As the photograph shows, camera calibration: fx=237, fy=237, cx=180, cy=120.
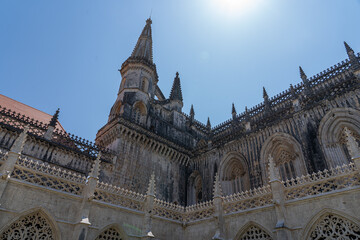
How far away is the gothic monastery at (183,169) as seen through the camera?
31.7 feet

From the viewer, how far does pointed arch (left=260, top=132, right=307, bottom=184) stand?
17266 mm

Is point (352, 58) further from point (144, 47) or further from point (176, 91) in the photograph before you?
point (144, 47)

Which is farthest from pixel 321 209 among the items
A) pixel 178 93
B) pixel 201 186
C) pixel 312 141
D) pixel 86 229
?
pixel 178 93

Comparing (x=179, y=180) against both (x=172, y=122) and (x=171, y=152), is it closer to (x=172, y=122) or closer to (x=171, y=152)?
(x=171, y=152)

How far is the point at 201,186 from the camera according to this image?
24266 millimetres

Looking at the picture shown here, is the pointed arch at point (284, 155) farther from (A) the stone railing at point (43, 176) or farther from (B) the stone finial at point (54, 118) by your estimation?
(B) the stone finial at point (54, 118)

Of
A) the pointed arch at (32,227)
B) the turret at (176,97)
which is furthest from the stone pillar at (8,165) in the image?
the turret at (176,97)

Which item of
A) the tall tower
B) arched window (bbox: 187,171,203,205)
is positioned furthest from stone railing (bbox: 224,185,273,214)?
the tall tower

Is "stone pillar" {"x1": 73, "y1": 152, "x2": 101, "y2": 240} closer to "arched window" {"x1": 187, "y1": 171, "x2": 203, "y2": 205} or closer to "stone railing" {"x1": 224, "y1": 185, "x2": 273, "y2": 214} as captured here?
"stone railing" {"x1": 224, "y1": 185, "x2": 273, "y2": 214}

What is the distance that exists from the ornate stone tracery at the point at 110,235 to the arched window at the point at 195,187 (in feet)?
43.6

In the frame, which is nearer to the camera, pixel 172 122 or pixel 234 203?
pixel 234 203

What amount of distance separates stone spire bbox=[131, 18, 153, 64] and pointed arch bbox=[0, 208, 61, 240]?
2082cm

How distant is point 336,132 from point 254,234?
992cm

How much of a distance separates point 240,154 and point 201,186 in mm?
5957
